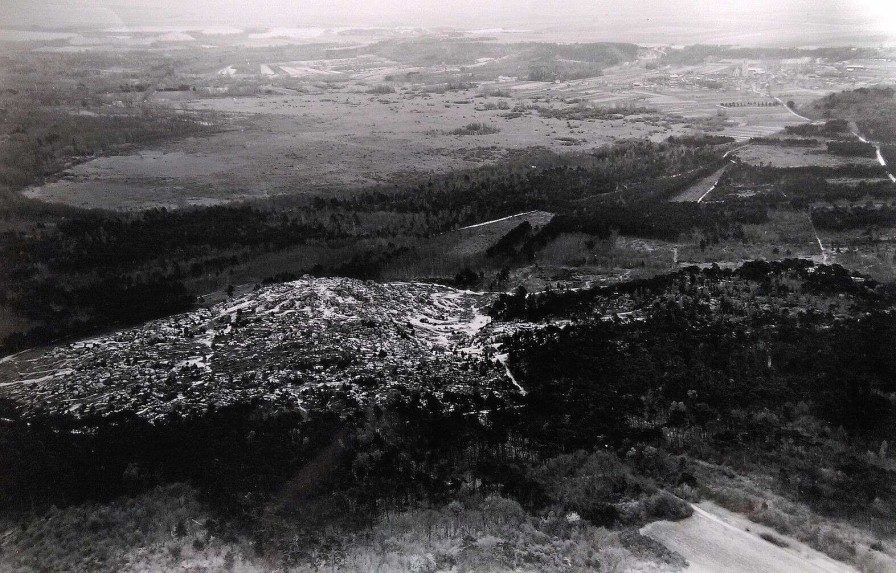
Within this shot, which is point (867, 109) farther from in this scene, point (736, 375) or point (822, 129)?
point (736, 375)

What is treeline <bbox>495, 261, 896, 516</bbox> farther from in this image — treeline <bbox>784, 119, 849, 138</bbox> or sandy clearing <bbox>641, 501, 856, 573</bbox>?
treeline <bbox>784, 119, 849, 138</bbox>

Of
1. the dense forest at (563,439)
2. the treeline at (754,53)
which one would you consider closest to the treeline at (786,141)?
the treeline at (754,53)

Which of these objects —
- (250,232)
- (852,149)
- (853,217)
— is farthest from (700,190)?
(250,232)

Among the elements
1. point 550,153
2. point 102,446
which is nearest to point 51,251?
point 102,446

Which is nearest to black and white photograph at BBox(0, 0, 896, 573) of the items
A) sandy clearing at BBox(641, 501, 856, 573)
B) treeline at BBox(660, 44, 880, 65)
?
sandy clearing at BBox(641, 501, 856, 573)

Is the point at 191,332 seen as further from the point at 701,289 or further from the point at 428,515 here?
the point at 701,289
